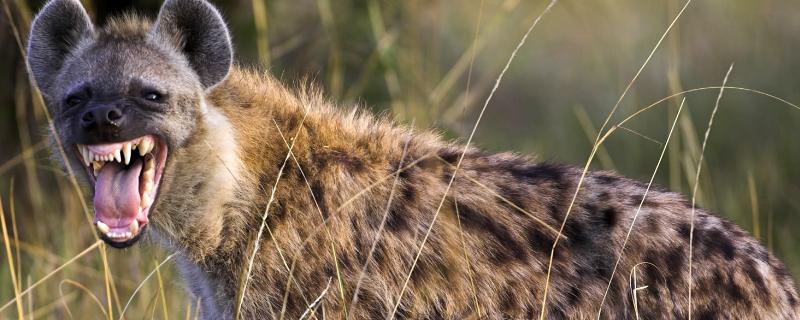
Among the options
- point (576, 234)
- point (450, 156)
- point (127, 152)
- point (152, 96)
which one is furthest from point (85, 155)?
point (576, 234)

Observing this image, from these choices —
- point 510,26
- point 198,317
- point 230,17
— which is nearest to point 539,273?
point 198,317

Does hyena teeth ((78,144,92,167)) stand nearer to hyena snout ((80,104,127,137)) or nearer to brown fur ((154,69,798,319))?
hyena snout ((80,104,127,137))

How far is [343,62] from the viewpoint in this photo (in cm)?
734

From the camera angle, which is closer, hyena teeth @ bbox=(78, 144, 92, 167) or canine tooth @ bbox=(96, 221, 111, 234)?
canine tooth @ bbox=(96, 221, 111, 234)

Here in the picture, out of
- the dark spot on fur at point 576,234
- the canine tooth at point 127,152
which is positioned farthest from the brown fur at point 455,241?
the canine tooth at point 127,152

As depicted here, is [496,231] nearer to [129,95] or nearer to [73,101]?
[129,95]

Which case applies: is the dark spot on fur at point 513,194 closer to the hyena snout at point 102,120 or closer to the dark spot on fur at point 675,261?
the dark spot on fur at point 675,261

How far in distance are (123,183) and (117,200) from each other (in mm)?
60

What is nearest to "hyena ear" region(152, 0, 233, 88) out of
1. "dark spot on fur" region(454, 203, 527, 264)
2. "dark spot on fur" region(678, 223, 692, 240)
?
"dark spot on fur" region(454, 203, 527, 264)

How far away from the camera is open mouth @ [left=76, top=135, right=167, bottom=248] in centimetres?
390

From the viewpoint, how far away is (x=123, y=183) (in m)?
3.94

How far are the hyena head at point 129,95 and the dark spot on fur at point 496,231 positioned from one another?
0.89 m

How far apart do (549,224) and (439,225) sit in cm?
35

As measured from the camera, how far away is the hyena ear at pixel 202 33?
4211 mm
